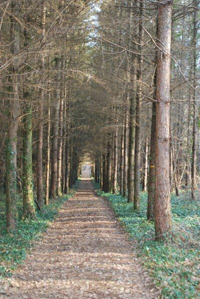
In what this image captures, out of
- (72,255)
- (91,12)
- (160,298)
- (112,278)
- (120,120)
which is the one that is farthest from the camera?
(120,120)

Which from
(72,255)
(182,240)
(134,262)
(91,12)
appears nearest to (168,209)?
(182,240)

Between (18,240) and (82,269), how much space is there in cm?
281

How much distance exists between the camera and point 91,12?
30.8 ft

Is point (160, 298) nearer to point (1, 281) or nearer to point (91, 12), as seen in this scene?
point (1, 281)

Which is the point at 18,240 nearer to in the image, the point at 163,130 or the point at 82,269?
the point at 82,269

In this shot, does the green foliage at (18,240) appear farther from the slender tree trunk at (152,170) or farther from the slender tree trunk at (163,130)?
the slender tree trunk at (152,170)

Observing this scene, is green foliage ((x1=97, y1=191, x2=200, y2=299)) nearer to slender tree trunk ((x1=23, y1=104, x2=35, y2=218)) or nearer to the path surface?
the path surface

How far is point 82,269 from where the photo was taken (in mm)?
6645

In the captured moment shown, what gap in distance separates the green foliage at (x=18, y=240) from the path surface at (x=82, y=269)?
214 millimetres

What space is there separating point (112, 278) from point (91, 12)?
7375mm

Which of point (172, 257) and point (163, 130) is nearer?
point (172, 257)

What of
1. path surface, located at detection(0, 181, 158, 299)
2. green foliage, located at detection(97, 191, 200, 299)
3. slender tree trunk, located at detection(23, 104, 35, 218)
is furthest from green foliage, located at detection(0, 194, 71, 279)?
green foliage, located at detection(97, 191, 200, 299)

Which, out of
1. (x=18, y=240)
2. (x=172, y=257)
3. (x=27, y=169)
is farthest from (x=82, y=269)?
(x=27, y=169)

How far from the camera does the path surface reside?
5387mm
